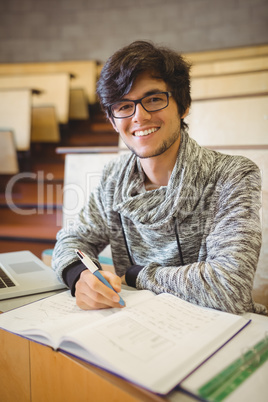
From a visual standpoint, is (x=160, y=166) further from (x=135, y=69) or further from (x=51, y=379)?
(x=51, y=379)

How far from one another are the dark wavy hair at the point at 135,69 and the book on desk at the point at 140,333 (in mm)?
552

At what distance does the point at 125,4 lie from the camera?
3426 millimetres

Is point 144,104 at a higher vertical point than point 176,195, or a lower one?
higher

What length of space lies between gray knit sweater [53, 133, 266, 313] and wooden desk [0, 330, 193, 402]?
0.25 m

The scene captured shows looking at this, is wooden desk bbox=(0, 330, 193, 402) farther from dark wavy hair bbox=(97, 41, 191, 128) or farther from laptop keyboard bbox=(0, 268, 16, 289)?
dark wavy hair bbox=(97, 41, 191, 128)

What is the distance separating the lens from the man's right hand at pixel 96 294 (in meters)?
0.63

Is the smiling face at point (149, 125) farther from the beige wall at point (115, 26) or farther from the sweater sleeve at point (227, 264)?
the beige wall at point (115, 26)

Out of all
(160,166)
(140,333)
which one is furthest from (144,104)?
(140,333)

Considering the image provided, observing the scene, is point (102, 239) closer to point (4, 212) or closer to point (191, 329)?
point (191, 329)

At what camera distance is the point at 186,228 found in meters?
0.89

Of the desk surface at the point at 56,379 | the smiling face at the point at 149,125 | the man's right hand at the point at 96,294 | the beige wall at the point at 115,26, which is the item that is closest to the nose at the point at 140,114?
the smiling face at the point at 149,125

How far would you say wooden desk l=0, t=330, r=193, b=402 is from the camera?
0.43 metres

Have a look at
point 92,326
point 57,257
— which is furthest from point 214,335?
point 57,257

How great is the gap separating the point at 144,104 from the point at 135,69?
9 cm
